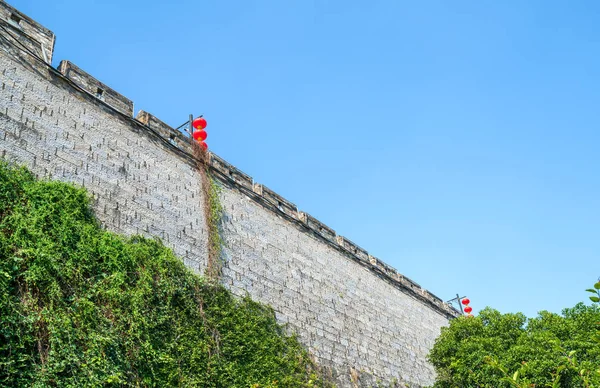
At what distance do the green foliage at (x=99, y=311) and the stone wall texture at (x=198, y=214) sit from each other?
1.66ft

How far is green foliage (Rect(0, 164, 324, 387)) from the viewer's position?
195 inches

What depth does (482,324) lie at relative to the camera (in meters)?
11.4

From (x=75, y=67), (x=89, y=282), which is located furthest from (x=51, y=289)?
(x=75, y=67)

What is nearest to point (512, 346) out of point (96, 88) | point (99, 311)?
point (99, 311)

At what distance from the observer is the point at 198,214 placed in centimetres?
809

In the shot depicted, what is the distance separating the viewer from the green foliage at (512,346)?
9.39m

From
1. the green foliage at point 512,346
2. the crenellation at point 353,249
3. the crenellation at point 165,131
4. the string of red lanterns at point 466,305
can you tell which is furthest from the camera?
the string of red lanterns at point 466,305

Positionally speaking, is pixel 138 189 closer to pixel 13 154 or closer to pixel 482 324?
pixel 13 154

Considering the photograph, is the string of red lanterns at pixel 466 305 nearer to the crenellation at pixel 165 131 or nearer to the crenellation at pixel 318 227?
the crenellation at pixel 318 227

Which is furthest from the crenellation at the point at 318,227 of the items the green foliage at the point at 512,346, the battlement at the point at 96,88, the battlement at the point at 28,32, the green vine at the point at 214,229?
the battlement at the point at 28,32

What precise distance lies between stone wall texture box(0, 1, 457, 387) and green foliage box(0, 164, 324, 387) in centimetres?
50

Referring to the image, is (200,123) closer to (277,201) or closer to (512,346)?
(277,201)

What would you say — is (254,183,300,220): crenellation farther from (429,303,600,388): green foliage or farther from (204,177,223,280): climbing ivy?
(429,303,600,388): green foliage

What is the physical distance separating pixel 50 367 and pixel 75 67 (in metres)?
4.12
